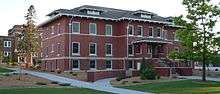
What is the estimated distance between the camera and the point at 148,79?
37812mm

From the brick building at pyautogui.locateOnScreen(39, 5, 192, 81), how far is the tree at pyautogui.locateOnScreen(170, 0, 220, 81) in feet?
42.6

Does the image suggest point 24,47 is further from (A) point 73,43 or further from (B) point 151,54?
(B) point 151,54

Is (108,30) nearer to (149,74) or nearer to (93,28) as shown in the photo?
(93,28)

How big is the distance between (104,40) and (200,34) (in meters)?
21.8

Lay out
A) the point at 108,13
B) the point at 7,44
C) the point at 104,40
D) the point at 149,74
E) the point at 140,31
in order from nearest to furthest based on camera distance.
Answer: the point at 149,74 < the point at 104,40 < the point at 140,31 < the point at 108,13 < the point at 7,44

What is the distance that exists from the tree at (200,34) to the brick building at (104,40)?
13.0 m

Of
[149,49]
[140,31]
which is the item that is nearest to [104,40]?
[140,31]

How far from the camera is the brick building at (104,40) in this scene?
51188 mm

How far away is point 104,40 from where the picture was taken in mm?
54812

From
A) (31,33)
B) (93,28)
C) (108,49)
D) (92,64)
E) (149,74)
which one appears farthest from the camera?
(31,33)

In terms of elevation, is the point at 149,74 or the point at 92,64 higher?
the point at 92,64

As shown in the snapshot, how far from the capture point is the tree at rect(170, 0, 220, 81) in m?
35.0

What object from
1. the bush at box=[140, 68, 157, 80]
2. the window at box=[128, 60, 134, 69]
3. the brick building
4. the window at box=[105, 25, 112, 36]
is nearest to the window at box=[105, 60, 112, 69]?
the brick building

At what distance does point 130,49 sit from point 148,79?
1777cm
